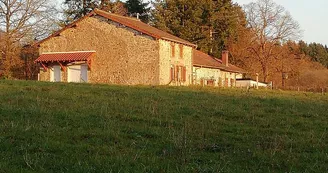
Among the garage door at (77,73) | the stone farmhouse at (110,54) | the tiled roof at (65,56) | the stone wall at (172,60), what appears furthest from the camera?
the garage door at (77,73)

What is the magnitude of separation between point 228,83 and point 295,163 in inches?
1840

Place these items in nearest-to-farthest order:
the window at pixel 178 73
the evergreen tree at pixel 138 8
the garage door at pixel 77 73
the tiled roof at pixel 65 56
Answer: the tiled roof at pixel 65 56
the garage door at pixel 77 73
the window at pixel 178 73
the evergreen tree at pixel 138 8

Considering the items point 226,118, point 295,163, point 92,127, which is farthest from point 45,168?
point 226,118

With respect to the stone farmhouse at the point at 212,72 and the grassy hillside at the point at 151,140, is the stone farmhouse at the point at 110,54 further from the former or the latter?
the grassy hillside at the point at 151,140

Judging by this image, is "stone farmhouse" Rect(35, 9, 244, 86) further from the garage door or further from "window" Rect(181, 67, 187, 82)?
"window" Rect(181, 67, 187, 82)

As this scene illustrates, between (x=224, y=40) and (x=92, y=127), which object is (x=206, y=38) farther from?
(x=92, y=127)

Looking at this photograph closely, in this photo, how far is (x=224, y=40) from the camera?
6134cm

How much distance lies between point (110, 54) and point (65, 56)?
13.9ft

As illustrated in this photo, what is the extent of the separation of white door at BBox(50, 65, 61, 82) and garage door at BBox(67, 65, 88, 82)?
111cm

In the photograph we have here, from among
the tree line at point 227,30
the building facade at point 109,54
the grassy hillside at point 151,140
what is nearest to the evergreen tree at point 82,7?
the tree line at point 227,30

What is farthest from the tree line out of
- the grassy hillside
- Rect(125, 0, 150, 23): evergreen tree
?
the grassy hillside

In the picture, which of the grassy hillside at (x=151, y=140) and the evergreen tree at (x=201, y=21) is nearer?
the grassy hillside at (x=151, y=140)

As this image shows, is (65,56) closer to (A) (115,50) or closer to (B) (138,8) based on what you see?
(A) (115,50)

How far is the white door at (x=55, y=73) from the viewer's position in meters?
38.0
